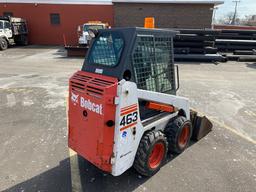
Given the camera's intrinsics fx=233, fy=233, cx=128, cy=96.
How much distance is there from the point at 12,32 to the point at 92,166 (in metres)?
21.2

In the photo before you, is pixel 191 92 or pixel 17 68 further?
pixel 17 68

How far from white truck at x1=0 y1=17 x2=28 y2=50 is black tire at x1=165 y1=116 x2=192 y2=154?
19686mm

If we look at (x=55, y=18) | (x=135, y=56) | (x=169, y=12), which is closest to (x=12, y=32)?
(x=55, y=18)

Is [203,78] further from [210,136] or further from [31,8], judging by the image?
[31,8]

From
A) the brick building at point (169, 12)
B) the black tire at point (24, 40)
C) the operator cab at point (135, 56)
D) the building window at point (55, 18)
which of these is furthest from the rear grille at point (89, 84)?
the building window at point (55, 18)

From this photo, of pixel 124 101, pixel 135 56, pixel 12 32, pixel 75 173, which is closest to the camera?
pixel 124 101

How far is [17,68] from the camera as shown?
12.5m

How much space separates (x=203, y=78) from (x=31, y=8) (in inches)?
827

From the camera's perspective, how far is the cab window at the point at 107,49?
3231 mm

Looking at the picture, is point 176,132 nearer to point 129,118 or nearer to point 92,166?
point 129,118

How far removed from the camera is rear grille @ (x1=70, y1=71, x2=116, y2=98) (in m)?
2.96

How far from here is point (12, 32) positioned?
21.3 meters

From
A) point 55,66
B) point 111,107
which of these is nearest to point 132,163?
point 111,107

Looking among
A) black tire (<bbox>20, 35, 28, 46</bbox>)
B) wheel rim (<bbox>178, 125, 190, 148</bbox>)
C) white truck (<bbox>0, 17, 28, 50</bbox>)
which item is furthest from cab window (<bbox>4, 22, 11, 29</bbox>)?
wheel rim (<bbox>178, 125, 190, 148</bbox>)
